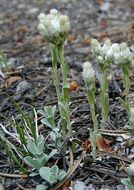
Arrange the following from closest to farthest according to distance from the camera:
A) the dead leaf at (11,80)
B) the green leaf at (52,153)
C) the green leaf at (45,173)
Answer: the green leaf at (45,173) < the green leaf at (52,153) < the dead leaf at (11,80)

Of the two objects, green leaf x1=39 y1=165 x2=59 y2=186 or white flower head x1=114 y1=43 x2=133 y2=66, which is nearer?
green leaf x1=39 y1=165 x2=59 y2=186

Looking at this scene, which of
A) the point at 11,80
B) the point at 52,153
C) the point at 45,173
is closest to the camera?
the point at 45,173

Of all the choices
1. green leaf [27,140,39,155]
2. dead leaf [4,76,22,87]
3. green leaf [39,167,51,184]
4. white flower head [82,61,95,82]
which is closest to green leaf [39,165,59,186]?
green leaf [39,167,51,184]

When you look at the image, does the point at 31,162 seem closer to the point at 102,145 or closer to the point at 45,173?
the point at 45,173

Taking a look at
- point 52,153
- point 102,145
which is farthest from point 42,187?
point 102,145

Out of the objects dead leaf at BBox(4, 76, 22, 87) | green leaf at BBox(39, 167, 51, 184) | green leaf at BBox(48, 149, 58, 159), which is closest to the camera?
green leaf at BBox(39, 167, 51, 184)

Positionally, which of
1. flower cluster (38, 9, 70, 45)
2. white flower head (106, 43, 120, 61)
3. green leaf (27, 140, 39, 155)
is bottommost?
green leaf (27, 140, 39, 155)

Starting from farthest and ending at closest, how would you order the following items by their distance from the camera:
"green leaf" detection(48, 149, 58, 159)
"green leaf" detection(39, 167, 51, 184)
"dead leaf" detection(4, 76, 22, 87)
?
"dead leaf" detection(4, 76, 22, 87) < "green leaf" detection(48, 149, 58, 159) < "green leaf" detection(39, 167, 51, 184)

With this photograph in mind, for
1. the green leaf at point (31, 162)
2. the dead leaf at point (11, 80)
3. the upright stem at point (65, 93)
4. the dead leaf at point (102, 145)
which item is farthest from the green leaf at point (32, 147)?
the dead leaf at point (11, 80)

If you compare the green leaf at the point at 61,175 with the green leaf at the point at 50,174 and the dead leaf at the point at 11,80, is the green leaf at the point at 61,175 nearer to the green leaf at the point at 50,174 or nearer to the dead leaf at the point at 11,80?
the green leaf at the point at 50,174

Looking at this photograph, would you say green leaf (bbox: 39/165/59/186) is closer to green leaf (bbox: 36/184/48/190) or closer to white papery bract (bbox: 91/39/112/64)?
green leaf (bbox: 36/184/48/190)

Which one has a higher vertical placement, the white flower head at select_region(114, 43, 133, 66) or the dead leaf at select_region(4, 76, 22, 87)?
the white flower head at select_region(114, 43, 133, 66)
